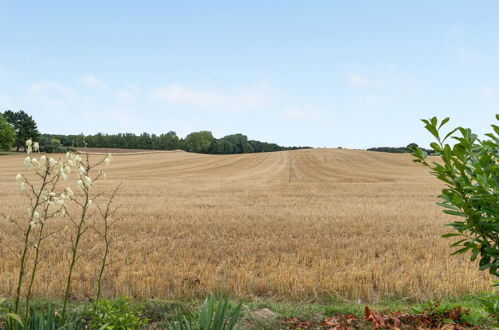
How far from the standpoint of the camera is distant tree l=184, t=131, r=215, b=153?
121194 millimetres

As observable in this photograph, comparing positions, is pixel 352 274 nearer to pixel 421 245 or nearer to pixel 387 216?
pixel 421 245

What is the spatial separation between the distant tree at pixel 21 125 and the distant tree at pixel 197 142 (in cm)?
4704

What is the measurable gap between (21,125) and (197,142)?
52480mm

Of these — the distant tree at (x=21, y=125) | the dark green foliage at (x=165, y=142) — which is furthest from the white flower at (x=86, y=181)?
the dark green foliage at (x=165, y=142)

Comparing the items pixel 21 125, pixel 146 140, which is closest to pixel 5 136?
pixel 21 125

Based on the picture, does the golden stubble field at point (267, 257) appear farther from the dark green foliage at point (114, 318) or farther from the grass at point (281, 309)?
the dark green foliage at point (114, 318)

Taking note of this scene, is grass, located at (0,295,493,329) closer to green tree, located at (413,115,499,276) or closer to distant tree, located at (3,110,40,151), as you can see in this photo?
green tree, located at (413,115,499,276)

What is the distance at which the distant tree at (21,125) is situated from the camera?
277 feet

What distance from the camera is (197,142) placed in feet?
399

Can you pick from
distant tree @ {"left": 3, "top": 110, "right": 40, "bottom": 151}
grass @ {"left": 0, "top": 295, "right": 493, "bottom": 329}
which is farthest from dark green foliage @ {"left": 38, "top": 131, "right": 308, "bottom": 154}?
grass @ {"left": 0, "top": 295, "right": 493, "bottom": 329}

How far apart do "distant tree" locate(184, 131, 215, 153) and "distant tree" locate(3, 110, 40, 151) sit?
47041 mm

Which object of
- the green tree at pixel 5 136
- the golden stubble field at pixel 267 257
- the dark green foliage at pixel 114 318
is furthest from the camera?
the green tree at pixel 5 136

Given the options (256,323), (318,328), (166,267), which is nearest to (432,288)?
(318,328)

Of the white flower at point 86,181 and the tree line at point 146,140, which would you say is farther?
the tree line at point 146,140
